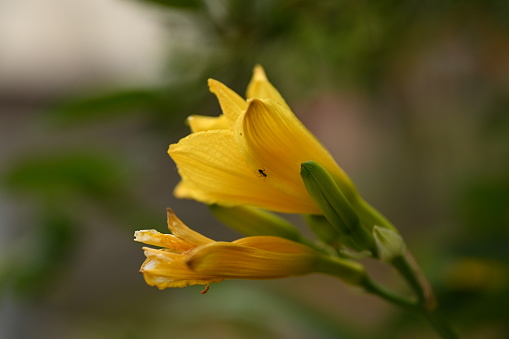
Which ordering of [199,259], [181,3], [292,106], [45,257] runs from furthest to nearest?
1. [292,106]
2. [45,257]
3. [181,3]
4. [199,259]

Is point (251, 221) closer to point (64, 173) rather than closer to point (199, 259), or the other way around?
point (199, 259)

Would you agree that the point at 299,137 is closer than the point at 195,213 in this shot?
Yes

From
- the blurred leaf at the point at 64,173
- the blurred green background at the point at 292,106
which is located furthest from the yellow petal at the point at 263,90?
the blurred leaf at the point at 64,173

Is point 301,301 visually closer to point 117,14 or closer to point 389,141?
point 389,141

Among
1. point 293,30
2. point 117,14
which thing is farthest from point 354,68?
point 117,14

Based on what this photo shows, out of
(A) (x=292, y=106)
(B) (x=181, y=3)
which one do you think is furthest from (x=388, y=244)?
(A) (x=292, y=106)

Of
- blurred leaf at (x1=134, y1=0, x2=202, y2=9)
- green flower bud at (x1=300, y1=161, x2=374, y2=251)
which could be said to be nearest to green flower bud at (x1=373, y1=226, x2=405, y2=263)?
green flower bud at (x1=300, y1=161, x2=374, y2=251)

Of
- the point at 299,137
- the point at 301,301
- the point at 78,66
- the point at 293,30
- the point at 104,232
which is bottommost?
the point at 301,301
